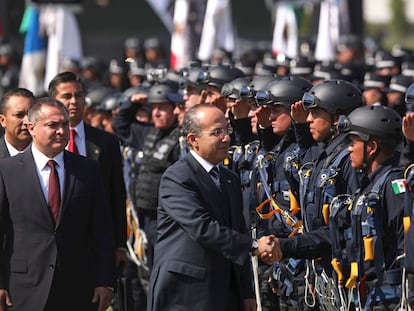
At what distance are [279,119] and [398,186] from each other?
2643mm

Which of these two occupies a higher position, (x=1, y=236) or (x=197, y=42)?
(x=197, y=42)

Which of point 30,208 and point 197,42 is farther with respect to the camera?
point 197,42

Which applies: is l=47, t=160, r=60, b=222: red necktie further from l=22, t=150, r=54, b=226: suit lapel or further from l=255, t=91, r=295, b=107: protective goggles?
l=255, t=91, r=295, b=107: protective goggles

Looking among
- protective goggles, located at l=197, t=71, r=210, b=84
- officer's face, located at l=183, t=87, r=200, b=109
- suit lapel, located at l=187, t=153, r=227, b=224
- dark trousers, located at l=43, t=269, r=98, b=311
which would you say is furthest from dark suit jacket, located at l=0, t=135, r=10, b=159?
protective goggles, located at l=197, t=71, r=210, b=84

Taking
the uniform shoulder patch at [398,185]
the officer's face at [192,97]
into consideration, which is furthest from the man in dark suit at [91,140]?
the uniform shoulder patch at [398,185]

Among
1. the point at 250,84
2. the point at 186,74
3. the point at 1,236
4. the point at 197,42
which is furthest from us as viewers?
the point at 197,42

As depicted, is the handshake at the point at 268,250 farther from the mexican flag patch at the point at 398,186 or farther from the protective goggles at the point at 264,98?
the protective goggles at the point at 264,98

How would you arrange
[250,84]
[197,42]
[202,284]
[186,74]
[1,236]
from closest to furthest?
[202,284] < [1,236] < [250,84] < [186,74] < [197,42]

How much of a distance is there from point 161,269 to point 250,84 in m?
3.82

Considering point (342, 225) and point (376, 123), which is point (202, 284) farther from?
point (376, 123)

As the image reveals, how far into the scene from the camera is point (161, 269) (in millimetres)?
8953

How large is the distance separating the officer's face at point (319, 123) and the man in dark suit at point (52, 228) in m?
1.92

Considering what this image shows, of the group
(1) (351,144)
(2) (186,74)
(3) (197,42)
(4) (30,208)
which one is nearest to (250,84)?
(2) (186,74)

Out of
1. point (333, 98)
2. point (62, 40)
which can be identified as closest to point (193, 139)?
point (333, 98)
